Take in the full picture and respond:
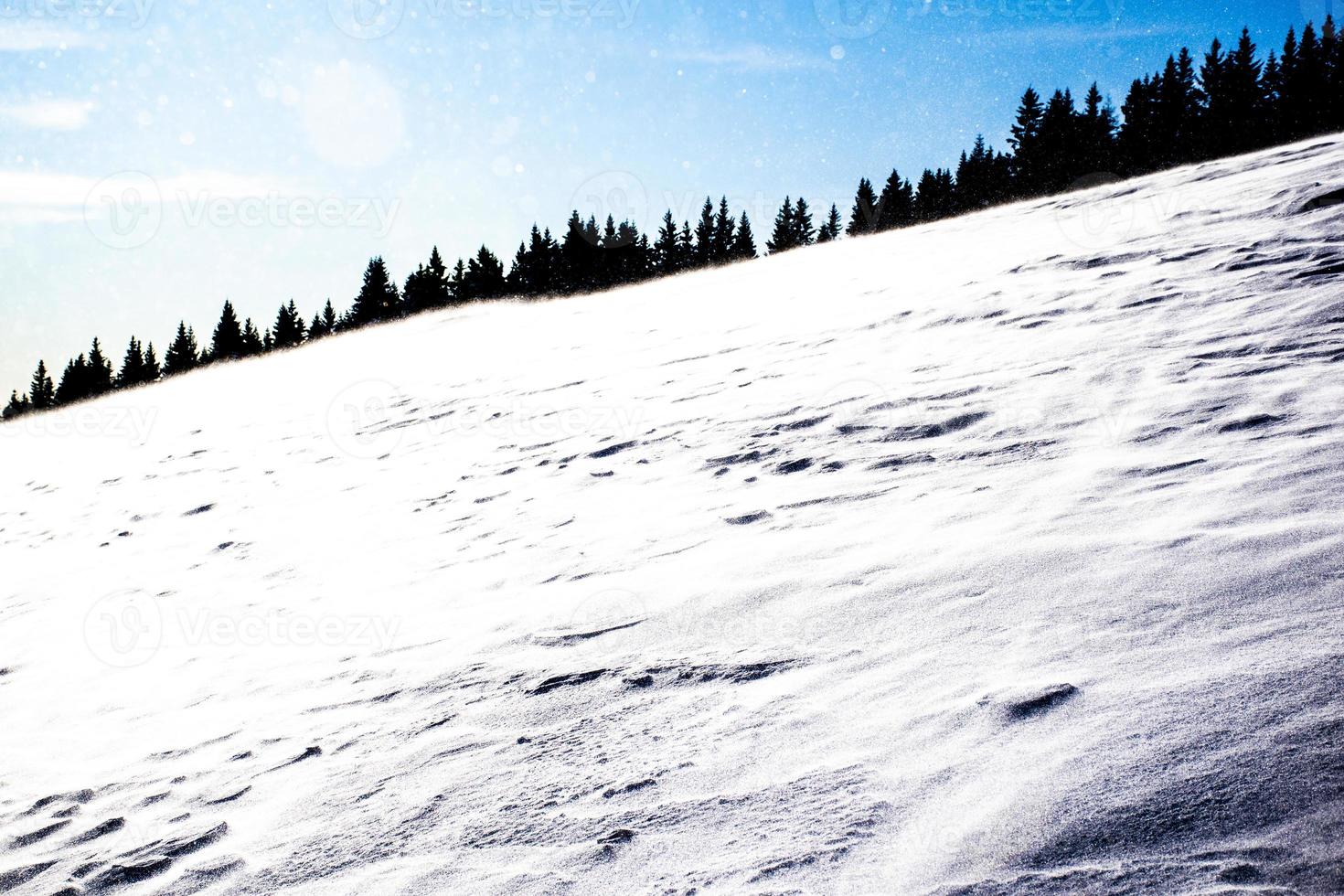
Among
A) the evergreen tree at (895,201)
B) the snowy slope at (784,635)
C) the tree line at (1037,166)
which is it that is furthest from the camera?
the evergreen tree at (895,201)

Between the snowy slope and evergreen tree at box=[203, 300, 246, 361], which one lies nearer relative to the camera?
the snowy slope

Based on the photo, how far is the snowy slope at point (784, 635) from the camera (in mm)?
1998

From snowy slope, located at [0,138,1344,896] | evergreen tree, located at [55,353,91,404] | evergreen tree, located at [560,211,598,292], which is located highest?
evergreen tree, located at [560,211,598,292]

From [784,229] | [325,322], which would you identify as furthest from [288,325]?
[784,229]

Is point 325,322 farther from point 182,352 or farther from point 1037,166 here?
point 1037,166

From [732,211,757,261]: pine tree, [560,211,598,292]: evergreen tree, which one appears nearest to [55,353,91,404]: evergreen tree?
[560,211,598,292]: evergreen tree

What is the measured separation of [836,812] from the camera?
2.10m

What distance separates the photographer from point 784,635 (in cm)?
323

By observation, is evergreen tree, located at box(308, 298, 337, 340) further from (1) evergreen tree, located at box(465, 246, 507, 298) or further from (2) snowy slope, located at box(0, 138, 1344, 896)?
(2) snowy slope, located at box(0, 138, 1344, 896)

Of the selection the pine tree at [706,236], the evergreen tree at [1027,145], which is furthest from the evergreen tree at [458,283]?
the evergreen tree at [1027,145]

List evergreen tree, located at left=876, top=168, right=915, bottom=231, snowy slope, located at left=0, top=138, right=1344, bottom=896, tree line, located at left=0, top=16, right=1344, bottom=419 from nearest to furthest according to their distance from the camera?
1. snowy slope, located at left=0, top=138, right=1344, bottom=896
2. tree line, located at left=0, top=16, right=1344, bottom=419
3. evergreen tree, located at left=876, top=168, right=915, bottom=231

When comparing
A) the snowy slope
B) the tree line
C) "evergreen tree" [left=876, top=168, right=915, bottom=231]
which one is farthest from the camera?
"evergreen tree" [left=876, top=168, right=915, bottom=231]

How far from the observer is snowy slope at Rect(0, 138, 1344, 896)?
2.00 metres

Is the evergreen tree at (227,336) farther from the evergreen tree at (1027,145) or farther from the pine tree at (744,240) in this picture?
the evergreen tree at (1027,145)
